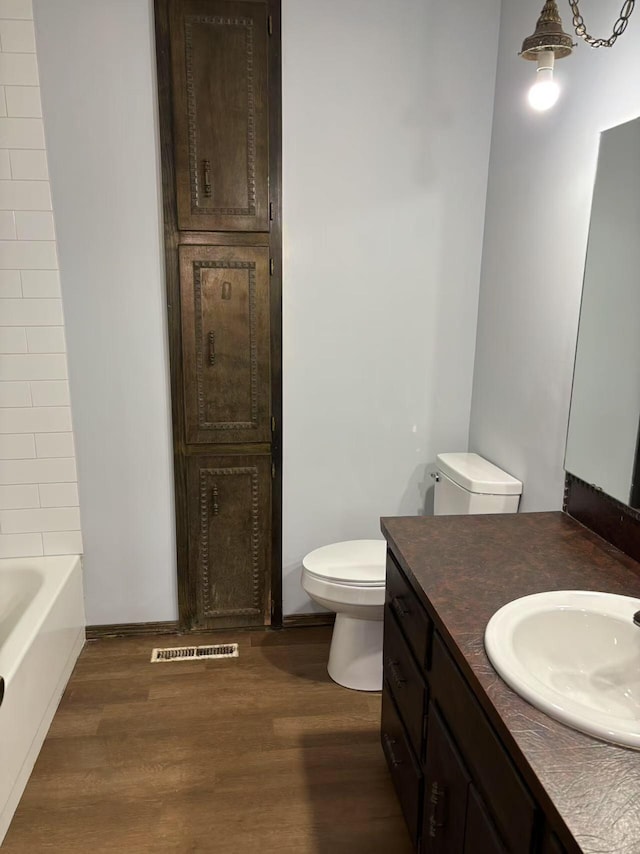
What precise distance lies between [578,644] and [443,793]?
0.44 metres

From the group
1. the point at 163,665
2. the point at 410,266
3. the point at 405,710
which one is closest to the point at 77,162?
the point at 410,266

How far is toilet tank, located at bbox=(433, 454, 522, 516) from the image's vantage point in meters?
2.28

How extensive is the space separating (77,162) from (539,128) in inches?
65.0

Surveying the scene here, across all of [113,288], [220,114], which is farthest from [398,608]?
[220,114]

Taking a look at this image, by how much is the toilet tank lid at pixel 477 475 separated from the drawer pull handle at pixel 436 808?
1.07 meters

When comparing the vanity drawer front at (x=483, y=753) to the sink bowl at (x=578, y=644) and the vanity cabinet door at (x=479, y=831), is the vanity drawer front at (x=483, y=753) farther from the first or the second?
the sink bowl at (x=578, y=644)

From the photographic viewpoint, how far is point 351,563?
2477mm

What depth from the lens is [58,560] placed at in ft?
8.66

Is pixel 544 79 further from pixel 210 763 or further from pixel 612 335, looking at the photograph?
pixel 210 763

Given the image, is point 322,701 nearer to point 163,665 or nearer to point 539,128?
point 163,665

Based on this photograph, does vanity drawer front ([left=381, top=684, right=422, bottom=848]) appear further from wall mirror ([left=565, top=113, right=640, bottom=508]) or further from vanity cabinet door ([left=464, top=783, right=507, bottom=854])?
wall mirror ([left=565, top=113, right=640, bottom=508])

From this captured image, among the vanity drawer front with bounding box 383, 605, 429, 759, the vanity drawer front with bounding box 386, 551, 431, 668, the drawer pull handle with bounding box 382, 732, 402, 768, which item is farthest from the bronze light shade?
the drawer pull handle with bounding box 382, 732, 402, 768

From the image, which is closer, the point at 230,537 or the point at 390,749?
the point at 390,749

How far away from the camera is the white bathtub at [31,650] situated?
1865 mm
